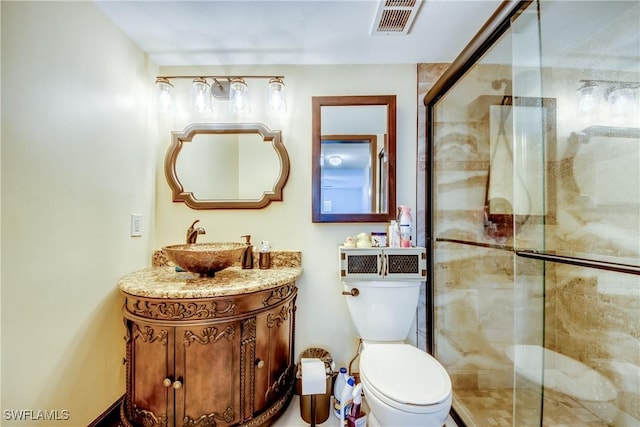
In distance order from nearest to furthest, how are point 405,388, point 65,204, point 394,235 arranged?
point 405,388
point 65,204
point 394,235

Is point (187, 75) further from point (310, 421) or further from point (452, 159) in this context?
point (310, 421)

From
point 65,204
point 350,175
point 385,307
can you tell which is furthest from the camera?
point 350,175

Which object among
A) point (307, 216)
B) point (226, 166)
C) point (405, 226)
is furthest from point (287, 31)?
point (405, 226)

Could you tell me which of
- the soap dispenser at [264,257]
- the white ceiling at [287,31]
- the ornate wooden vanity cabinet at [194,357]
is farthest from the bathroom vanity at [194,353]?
the white ceiling at [287,31]

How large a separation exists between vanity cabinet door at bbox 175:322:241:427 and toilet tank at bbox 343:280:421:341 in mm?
699

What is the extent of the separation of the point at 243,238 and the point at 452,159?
1.47 metres

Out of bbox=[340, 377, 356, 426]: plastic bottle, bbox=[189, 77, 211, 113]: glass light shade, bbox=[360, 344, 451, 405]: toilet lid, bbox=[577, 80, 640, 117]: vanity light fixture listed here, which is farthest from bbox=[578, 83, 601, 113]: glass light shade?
bbox=[189, 77, 211, 113]: glass light shade

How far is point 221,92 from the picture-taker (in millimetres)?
1733

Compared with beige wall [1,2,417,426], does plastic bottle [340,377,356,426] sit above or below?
below

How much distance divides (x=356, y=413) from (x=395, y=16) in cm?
204

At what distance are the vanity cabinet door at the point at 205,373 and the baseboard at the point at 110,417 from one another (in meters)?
0.49

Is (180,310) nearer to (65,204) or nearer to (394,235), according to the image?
(65,204)

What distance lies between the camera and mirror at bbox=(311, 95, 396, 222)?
169 cm

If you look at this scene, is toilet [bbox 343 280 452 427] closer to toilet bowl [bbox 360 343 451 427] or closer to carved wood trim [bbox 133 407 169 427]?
toilet bowl [bbox 360 343 451 427]
